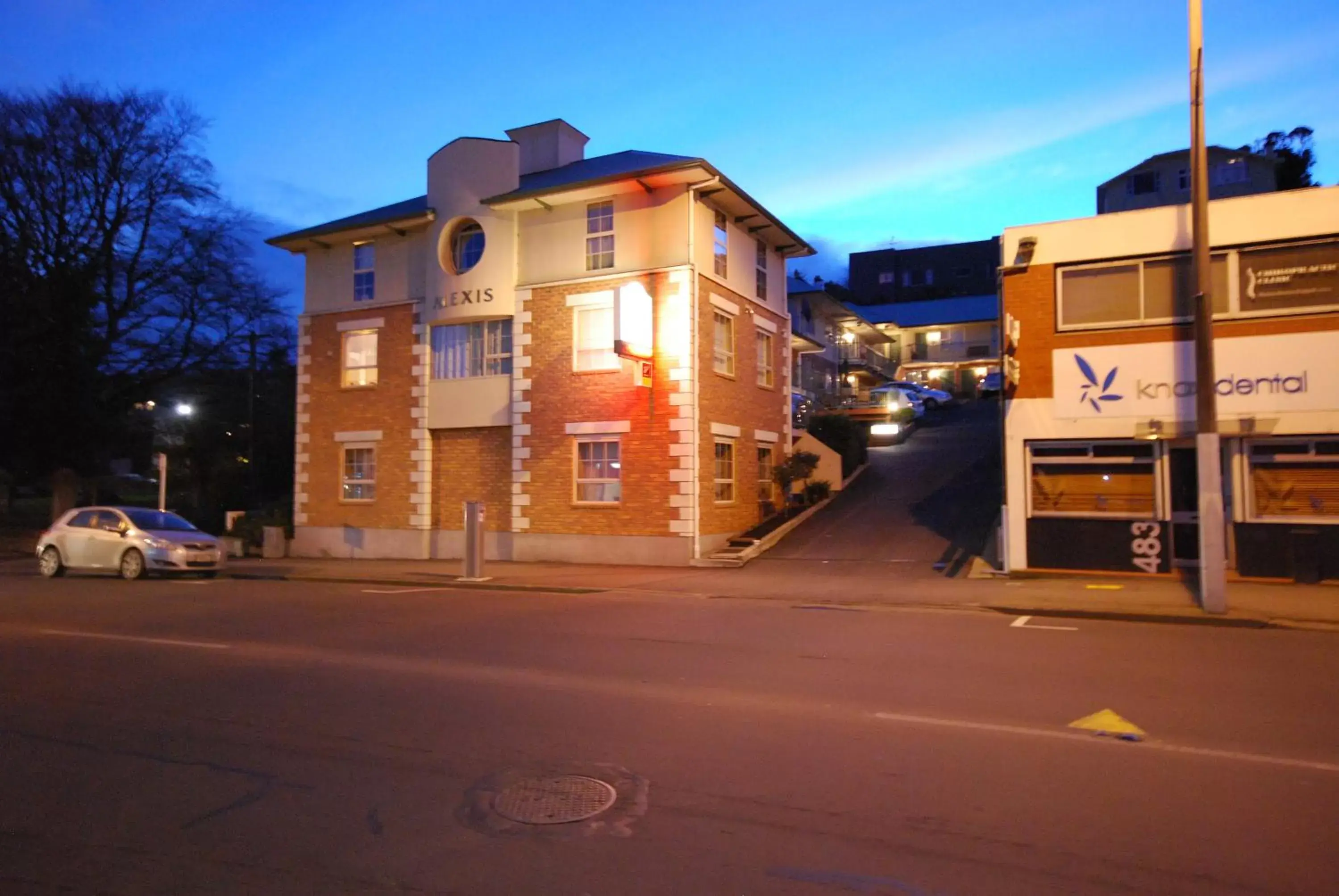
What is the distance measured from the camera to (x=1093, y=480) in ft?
55.3

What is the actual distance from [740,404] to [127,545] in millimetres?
13673

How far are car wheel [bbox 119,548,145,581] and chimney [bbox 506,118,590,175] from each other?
519 inches

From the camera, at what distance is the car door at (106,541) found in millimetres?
19578

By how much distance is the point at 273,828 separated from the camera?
5266 mm

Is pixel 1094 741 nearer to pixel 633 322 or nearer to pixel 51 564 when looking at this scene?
pixel 633 322

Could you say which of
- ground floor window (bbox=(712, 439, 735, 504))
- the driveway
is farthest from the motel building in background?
ground floor window (bbox=(712, 439, 735, 504))

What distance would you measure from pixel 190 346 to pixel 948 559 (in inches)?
1049

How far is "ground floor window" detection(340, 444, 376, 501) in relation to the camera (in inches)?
1003

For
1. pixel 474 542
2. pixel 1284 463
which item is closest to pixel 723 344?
pixel 474 542

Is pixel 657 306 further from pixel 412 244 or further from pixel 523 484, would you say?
pixel 412 244

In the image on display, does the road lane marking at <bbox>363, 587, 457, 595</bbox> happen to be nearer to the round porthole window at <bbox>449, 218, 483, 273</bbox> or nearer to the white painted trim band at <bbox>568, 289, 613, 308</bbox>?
the white painted trim band at <bbox>568, 289, 613, 308</bbox>

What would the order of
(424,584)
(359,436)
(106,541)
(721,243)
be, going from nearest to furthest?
(424,584)
(106,541)
(721,243)
(359,436)

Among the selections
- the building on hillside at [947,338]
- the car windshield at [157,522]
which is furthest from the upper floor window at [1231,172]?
the car windshield at [157,522]

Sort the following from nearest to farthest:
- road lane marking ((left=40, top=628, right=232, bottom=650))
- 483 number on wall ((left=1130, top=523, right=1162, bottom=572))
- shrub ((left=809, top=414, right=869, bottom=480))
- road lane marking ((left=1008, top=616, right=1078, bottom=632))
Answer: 1. road lane marking ((left=40, top=628, right=232, bottom=650))
2. road lane marking ((left=1008, top=616, right=1078, bottom=632))
3. 483 number on wall ((left=1130, top=523, right=1162, bottom=572))
4. shrub ((left=809, top=414, right=869, bottom=480))
